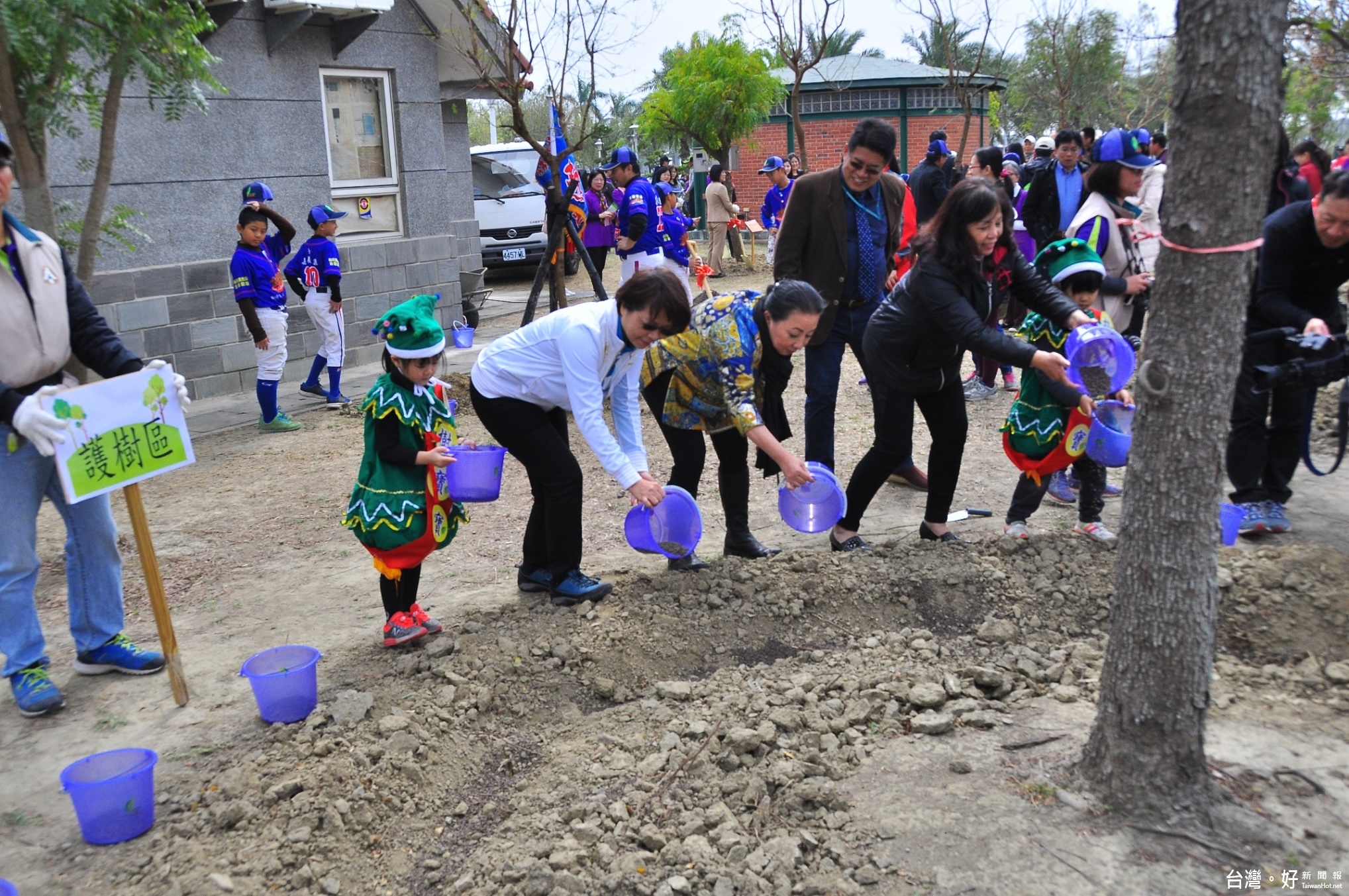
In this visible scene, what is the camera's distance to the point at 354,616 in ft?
14.9

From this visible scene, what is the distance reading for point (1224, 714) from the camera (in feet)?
9.80

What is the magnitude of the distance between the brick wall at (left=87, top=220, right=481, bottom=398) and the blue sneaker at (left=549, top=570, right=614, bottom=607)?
17.7 ft

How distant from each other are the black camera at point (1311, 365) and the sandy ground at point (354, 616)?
2.51 feet

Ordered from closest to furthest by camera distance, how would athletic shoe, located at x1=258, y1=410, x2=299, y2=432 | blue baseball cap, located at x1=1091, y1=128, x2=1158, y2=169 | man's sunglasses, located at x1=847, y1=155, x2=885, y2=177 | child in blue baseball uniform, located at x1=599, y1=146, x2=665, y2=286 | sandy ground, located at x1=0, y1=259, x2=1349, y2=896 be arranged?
sandy ground, located at x1=0, y1=259, x2=1349, y2=896, man's sunglasses, located at x1=847, y1=155, x2=885, y2=177, blue baseball cap, located at x1=1091, y1=128, x2=1158, y2=169, athletic shoe, located at x1=258, y1=410, x2=299, y2=432, child in blue baseball uniform, located at x1=599, y1=146, x2=665, y2=286

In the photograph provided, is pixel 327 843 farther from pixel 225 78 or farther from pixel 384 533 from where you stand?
pixel 225 78

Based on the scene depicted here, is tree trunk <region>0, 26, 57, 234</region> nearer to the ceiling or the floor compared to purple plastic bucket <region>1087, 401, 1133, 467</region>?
nearer to the ceiling

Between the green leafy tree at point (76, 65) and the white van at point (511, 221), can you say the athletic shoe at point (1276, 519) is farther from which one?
the white van at point (511, 221)

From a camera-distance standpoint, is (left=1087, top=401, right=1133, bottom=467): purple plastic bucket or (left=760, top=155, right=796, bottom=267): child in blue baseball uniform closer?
(left=1087, top=401, right=1133, bottom=467): purple plastic bucket

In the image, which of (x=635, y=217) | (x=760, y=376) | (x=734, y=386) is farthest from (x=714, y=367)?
(x=635, y=217)

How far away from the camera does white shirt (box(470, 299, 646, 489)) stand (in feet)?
12.3

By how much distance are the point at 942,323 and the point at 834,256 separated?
108cm

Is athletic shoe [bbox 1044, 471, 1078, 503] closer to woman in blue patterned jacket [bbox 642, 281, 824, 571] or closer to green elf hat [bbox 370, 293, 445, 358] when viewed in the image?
woman in blue patterned jacket [bbox 642, 281, 824, 571]

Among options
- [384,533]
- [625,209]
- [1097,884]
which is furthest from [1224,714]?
[625,209]

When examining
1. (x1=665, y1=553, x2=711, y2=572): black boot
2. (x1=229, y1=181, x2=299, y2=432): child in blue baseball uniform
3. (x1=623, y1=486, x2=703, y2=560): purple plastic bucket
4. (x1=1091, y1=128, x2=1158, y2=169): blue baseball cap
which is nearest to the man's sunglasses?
(x1=1091, y1=128, x2=1158, y2=169): blue baseball cap
